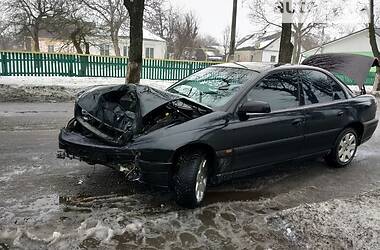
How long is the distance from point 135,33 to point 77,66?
603cm

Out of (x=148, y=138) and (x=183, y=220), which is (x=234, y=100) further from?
(x=183, y=220)

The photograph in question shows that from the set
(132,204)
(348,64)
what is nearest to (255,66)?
(132,204)

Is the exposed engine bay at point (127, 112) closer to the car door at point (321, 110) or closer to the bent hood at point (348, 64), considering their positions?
the car door at point (321, 110)

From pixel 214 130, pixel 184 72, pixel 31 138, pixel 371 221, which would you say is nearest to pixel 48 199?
pixel 214 130

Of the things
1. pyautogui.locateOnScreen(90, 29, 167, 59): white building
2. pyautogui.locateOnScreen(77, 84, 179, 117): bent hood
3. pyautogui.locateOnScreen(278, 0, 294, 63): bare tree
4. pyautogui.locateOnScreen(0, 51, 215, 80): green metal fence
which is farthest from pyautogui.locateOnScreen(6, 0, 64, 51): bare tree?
pyautogui.locateOnScreen(77, 84, 179, 117): bent hood

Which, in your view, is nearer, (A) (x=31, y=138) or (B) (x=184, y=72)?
(A) (x=31, y=138)

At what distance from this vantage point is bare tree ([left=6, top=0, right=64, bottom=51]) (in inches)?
1200

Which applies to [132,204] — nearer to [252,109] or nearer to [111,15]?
[252,109]

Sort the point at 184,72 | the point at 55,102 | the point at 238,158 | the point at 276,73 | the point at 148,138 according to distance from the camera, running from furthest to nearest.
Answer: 1. the point at 184,72
2. the point at 55,102
3. the point at 276,73
4. the point at 238,158
5. the point at 148,138

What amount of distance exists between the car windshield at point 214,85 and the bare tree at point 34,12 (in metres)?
Answer: 28.3

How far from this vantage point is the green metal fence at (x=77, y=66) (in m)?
16.3

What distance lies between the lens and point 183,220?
12.2 ft

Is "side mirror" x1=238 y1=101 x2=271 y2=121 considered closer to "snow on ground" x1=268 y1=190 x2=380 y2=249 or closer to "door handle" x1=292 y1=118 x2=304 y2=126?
"door handle" x1=292 y1=118 x2=304 y2=126

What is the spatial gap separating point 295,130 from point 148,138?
2.07m
